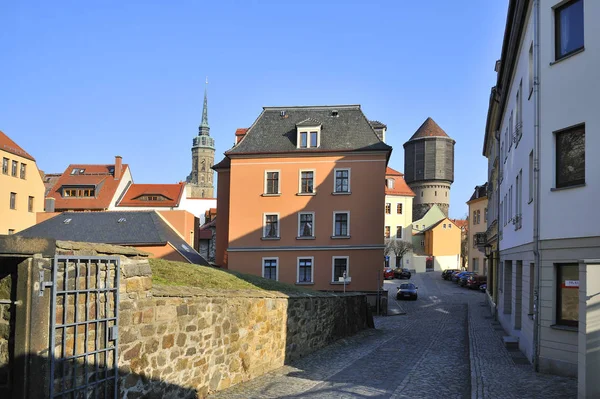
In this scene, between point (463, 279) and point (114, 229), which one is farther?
point (463, 279)

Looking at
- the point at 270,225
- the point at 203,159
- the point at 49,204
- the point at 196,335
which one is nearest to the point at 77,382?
the point at 196,335

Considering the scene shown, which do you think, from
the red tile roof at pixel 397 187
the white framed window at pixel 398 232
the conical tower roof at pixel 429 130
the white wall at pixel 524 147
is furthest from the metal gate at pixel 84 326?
the conical tower roof at pixel 429 130

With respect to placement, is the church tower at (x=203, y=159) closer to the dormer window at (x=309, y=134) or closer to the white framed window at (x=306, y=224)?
the dormer window at (x=309, y=134)

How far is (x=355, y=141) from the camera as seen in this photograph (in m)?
37.9

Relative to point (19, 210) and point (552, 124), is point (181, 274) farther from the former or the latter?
point (19, 210)

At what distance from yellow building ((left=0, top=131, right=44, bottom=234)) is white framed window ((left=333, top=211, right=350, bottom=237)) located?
28.3 m

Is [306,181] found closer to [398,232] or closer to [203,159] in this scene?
[398,232]

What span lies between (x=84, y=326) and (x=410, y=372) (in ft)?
28.3

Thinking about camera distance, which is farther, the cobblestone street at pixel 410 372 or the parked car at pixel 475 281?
the parked car at pixel 475 281

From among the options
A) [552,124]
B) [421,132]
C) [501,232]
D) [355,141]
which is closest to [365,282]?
[355,141]

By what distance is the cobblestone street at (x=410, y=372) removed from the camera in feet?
34.4

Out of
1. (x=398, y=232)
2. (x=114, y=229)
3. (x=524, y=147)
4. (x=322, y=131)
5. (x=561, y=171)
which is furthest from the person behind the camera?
(x=398, y=232)

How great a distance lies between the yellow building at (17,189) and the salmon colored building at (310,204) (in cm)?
2172

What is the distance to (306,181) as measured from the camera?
38.1 meters
